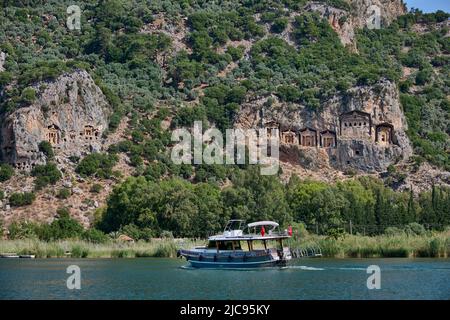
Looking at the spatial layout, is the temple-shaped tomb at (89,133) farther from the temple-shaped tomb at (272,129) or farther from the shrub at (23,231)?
the temple-shaped tomb at (272,129)

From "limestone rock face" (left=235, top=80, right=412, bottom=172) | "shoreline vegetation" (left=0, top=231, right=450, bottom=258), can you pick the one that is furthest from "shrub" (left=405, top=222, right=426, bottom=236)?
"limestone rock face" (left=235, top=80, right=412, bottom=172)

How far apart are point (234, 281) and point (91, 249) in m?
29.7

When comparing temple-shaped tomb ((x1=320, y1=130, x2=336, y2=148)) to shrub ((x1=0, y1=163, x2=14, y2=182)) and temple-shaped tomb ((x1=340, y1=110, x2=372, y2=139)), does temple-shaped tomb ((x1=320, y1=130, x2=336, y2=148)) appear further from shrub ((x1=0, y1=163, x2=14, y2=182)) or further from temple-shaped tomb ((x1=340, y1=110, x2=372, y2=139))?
shrub ((x1=0, y1=163, x2=14, y2=182))

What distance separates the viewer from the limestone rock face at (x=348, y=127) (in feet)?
427

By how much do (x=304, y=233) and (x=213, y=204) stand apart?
11.5 meters

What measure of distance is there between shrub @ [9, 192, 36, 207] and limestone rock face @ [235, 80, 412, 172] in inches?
1466

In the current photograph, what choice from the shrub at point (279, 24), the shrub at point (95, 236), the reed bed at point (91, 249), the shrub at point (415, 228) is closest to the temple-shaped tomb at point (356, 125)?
the shrub at point (415, 228)

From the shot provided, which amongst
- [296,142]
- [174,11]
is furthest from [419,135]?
[174,11]

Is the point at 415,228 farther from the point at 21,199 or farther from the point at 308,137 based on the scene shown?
the point at 21,199

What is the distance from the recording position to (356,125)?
13250 cm

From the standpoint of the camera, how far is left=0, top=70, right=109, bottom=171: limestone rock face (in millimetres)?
118938

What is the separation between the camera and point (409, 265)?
6450 cm

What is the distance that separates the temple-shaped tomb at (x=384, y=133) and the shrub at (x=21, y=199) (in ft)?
169

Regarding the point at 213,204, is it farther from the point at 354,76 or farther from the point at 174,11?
the point at 174,11
